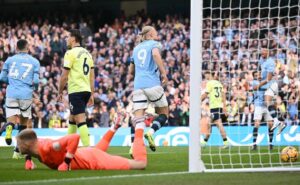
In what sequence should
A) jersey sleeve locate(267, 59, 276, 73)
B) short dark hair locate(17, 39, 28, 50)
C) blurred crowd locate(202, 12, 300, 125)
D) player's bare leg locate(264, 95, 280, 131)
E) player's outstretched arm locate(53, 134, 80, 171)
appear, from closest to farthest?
player's outstretched arm locate(53, 134, 80, 171) → short dark hair locate(17, 39, 28, 50) → jersey sleeve locate(267, 59, 276, 73) → player's bare leg locate(264, 95, 280, 131) → blurred crowd locate(202, 12, 300, 125)

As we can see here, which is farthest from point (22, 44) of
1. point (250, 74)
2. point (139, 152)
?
point (250, 74)

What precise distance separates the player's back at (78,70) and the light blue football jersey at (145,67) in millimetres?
903

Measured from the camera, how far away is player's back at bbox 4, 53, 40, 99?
14.7 meters

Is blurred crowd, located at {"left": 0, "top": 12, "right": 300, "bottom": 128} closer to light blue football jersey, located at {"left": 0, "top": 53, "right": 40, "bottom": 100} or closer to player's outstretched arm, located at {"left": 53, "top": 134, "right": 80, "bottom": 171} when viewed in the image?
light blue football jersey, located at {"left": 0, "top": 53, "right": 40, "bottom": 100}

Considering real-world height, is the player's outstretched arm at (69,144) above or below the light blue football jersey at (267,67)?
below

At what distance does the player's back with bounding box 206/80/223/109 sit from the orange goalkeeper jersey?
30.2ft

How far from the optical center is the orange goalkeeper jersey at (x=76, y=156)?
10.4 m

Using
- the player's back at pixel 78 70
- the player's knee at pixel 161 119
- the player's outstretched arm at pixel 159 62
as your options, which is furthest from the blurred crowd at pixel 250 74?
the player's outstretched arm at pixel 159 62

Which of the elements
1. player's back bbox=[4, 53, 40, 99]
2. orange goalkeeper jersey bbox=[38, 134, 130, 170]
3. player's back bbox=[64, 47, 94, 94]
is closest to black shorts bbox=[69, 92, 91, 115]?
player's back bbox=[64, 47, 94, 94]

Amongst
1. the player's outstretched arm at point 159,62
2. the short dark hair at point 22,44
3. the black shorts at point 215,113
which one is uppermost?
the short dark hair at point 22,44

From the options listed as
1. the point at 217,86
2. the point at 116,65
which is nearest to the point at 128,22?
the point at 116,65

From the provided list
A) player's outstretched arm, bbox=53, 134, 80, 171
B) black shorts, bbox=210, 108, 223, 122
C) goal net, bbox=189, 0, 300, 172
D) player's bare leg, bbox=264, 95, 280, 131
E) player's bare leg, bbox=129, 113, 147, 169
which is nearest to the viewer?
player's outstretched arm, bbox=53, 134, 80, 171

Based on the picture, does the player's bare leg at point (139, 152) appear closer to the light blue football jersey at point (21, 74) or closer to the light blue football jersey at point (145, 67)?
the light blue football jersey at point (145, 67)

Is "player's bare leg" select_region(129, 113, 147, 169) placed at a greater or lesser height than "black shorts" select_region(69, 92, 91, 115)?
lesser
